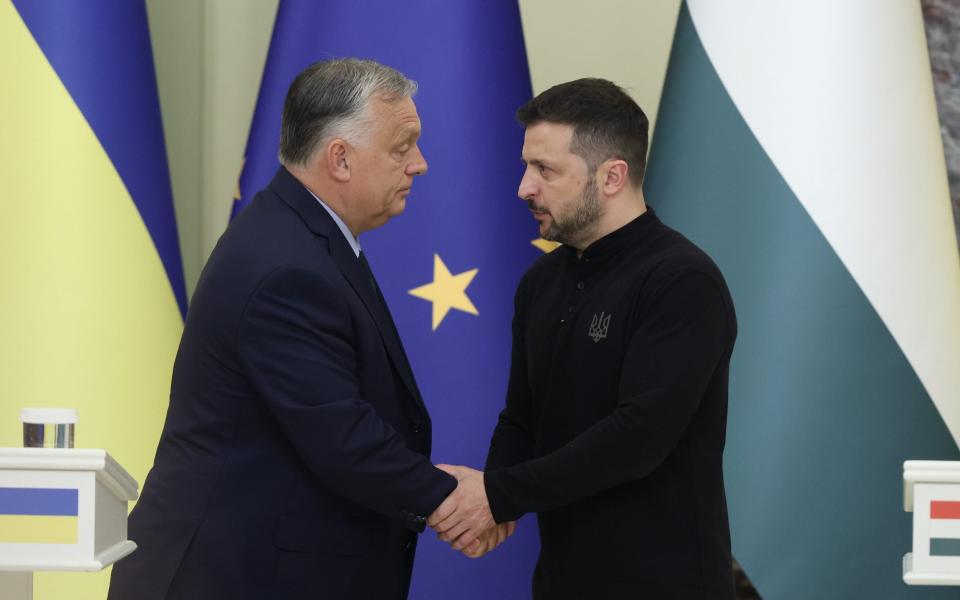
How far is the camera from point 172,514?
5.71 ft

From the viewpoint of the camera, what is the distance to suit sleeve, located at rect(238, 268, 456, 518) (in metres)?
1.72

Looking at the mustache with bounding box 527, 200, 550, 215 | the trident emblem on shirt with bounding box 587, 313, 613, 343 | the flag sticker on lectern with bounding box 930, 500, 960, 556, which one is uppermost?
the mustache with bounding box 527, 200, 550, 215

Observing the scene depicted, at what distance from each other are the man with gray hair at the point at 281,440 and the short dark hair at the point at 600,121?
0.46m

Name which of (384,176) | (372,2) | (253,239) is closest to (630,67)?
(372,2)

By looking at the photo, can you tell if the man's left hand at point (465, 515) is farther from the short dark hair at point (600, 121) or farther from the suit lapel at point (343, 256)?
the short dark hair at point (600, 121)

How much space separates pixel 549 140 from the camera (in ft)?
6.68

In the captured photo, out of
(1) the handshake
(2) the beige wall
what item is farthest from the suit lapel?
(2) the beige wall

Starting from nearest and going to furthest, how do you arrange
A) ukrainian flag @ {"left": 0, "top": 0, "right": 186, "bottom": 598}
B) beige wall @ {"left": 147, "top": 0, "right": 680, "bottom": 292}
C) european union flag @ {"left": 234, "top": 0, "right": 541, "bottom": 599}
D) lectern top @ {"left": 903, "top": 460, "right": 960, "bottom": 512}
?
lectern top @ {"left": 903, "top": 460, "right": 960, "bottom": 512}, ukrainian flag @ {"left": 0, "top": 0, "right": 186, "bottom": 598}, european union flag @ {"left": 234, "top": 0, "right": 541, "bottom": 599}, beige wall @ {"left": 147, "top": 0, "right": 680, "bottom": 292}

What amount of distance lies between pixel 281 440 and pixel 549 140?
2.31 feet

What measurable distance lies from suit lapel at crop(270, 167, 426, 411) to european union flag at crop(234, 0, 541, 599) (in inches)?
26.1

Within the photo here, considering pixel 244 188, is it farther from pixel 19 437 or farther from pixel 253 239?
pixel 253 239

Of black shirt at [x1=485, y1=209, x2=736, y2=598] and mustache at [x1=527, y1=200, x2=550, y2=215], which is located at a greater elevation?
mustache at [x1=527, y1=200, x2=550, y2=215]

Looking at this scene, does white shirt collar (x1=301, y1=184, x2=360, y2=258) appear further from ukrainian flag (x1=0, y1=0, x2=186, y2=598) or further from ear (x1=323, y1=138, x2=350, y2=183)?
ukrainian flag (x1=0, y1=0, x2=186, y2=598)

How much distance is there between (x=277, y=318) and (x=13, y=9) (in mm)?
1199
